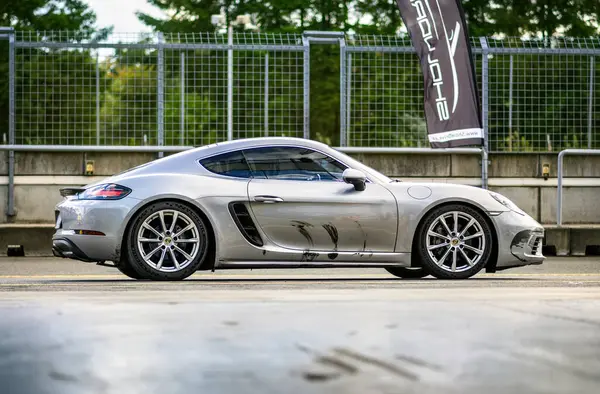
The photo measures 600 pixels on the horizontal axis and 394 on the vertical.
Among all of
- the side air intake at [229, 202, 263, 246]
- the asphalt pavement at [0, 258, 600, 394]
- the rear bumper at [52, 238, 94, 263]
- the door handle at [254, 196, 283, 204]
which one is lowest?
the asphalt pavement at [0, 258, 600, 394]

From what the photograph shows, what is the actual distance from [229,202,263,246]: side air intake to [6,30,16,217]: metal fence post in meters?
7.25

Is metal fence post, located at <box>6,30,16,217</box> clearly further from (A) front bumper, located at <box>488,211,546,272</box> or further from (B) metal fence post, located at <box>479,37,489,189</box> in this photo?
(A) front bumper, located at <box>488,211,546,272</box>

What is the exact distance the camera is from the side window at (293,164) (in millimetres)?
9688

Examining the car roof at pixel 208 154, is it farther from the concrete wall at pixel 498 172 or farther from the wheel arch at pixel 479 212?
the concrete wall at pixel 498 172

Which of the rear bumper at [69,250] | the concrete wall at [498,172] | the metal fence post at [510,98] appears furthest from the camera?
the metal fence post at [510,98]

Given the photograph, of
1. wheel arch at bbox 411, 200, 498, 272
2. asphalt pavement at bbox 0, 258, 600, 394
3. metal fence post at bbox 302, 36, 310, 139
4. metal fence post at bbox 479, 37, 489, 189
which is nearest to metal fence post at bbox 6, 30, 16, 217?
metal fence post at bbox 302, 36, 310, 139

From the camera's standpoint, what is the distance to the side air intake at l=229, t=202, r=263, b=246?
938 centimetres

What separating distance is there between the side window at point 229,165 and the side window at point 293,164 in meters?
0.05

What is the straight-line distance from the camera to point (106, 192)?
9.38m

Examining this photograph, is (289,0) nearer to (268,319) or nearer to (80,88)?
(80,88)

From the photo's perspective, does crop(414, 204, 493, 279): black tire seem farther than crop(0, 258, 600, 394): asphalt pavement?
Yes

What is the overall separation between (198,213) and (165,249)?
376 millimetres

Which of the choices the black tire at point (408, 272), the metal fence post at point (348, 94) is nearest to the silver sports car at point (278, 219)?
the black tire at point (408, 272)

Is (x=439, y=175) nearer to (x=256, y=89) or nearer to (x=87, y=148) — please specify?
(x=256, y=89)
